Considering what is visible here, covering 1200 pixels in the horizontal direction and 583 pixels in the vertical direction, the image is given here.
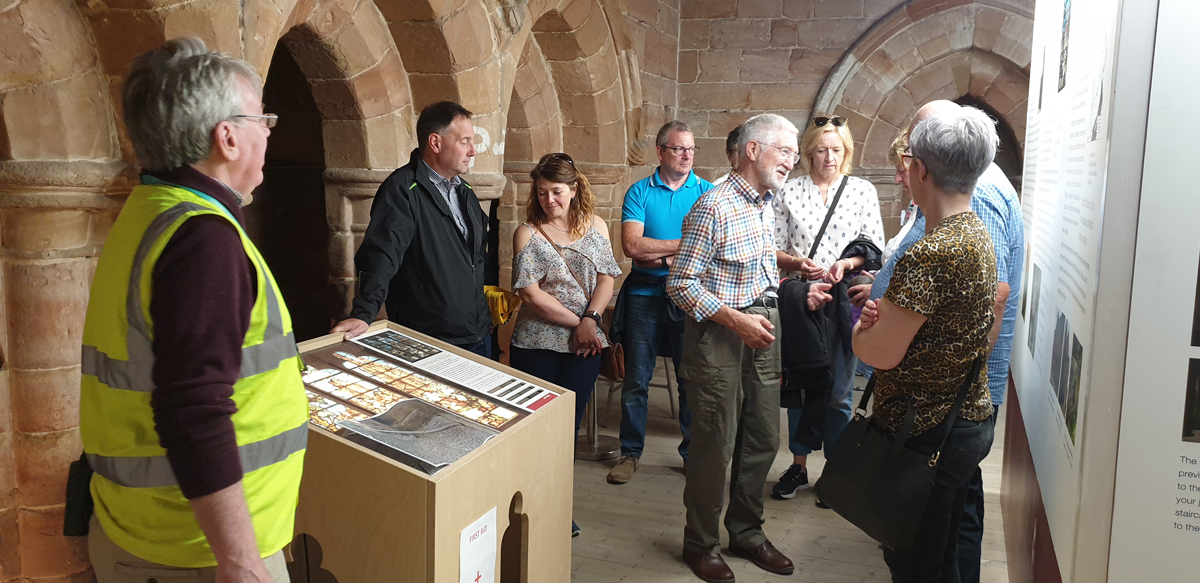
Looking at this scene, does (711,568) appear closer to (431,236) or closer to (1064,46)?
(431,236)

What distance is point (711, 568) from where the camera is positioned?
2.77 m

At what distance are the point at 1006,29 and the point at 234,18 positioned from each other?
5592 mm

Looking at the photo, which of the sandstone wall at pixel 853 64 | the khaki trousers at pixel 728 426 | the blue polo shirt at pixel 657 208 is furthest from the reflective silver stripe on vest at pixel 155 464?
the sandstone wall at pixel 853 64

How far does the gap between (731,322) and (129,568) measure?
1719 millimetres

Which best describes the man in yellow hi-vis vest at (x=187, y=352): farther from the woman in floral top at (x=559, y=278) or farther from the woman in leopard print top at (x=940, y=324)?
the woman in floral top at (x=559, y=278)

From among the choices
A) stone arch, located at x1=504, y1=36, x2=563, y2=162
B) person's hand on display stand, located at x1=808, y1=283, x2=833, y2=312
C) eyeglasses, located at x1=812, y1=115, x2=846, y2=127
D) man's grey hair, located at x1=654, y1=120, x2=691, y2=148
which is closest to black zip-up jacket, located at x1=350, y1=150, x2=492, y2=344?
person's hand on display stand, located at x1=808, y1=283, x2=833, y2=312

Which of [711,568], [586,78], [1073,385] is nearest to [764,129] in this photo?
[1073,385]

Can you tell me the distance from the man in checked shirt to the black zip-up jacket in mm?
652

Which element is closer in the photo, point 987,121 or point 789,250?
point 987,121

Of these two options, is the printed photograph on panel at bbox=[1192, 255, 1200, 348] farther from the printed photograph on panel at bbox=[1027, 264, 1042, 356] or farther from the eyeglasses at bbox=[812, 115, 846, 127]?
the eyeglasses at bbox=[812, 115, 846, 127]

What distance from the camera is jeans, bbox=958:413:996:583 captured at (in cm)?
234

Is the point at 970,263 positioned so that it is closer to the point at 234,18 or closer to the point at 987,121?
the point at 987,121

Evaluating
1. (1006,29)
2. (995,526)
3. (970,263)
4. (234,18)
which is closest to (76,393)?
(234,18)

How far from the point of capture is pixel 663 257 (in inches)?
148
